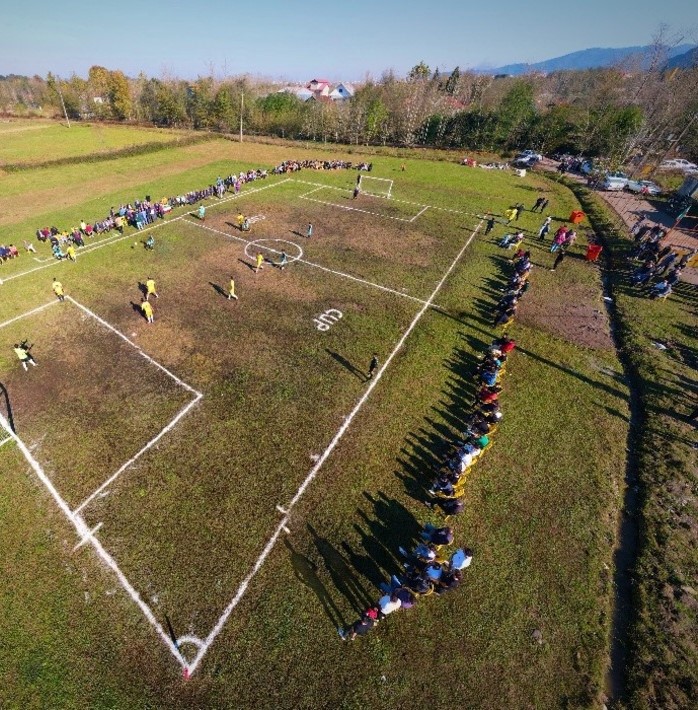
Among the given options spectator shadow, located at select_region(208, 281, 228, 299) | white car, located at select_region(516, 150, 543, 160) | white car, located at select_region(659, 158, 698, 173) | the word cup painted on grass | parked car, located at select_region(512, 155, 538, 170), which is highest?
white car, located at select_region(659, 158, 698, 173)

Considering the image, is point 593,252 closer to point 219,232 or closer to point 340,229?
point 340,229

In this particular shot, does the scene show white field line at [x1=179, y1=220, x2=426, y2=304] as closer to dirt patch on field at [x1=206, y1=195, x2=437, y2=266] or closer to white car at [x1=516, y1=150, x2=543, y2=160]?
dirt patch on field at [x1=206, y1=195, x2=437, y2=266]

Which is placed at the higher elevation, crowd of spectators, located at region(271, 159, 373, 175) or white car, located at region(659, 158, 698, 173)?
white car, located at region(659, 158, 698, 173)

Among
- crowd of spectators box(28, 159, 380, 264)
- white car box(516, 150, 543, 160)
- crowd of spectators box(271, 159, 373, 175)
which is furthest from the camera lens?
white car box(516, 150, 543, 160)

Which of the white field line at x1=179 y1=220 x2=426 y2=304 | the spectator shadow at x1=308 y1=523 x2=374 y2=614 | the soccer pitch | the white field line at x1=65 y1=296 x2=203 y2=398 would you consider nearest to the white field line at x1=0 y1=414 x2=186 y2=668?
the soccer pitch

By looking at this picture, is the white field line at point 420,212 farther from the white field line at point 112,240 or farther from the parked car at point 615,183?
the parked car at point 615,183

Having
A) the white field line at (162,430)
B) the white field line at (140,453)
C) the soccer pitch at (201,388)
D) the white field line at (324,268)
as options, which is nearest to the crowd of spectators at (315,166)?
the white field line at (324,268)

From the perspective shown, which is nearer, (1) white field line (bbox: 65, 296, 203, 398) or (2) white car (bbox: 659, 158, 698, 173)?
(1) white field line (bbox: 65, 296, 203, 398)
